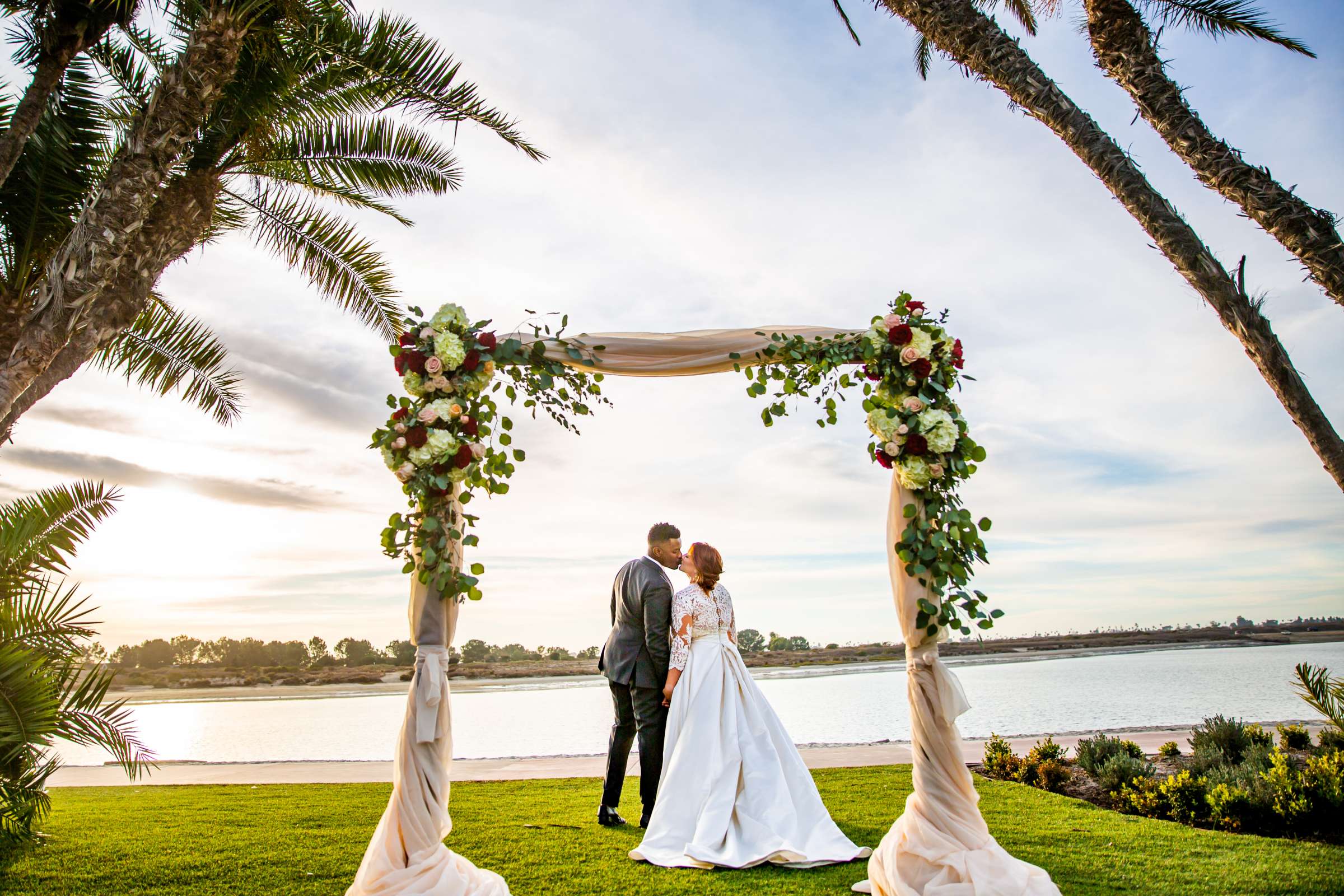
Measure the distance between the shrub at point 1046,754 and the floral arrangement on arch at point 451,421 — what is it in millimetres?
5087

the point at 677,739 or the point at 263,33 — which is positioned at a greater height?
the point at 263,33

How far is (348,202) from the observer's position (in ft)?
30.8

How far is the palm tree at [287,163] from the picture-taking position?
677 cm

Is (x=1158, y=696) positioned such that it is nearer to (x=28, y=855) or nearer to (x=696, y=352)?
(x=696, y=352)

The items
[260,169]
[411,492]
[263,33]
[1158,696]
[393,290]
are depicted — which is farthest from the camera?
[1158,696]

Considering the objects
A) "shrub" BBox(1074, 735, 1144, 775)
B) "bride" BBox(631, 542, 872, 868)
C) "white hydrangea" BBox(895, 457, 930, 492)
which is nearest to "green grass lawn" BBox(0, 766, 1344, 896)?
"bride" BBox(631, 542, 872, 868)

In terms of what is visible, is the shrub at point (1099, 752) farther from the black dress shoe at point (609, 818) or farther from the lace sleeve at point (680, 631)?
the black dress shoe at point (609, 818)

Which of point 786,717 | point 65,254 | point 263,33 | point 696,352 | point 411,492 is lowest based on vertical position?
point 786,717

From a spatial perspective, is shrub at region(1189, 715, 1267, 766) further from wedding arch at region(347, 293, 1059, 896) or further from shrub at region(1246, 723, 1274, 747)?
wedding arch at region(347, 293, 1059, 896)

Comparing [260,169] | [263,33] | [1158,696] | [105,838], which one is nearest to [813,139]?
[263,33]

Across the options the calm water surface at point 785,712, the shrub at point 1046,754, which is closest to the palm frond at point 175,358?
the calm water surface at point 785,712

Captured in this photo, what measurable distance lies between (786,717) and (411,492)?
30.2 feet

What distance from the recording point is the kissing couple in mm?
5055

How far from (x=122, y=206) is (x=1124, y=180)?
781cm
